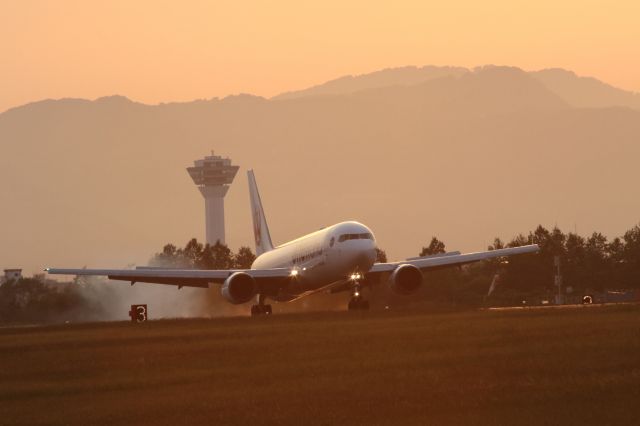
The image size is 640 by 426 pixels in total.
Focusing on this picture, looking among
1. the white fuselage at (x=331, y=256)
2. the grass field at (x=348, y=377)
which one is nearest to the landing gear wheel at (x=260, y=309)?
the white fuselage at (x=331, y=256)

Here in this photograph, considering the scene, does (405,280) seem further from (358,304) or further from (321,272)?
(321,272)

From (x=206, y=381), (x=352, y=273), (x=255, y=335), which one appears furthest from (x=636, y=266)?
(x=206, y=381)

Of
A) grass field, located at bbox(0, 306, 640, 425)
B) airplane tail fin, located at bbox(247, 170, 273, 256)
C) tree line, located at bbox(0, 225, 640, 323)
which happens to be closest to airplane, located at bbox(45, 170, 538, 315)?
airplane tail fin, located at bbox(247, 170, 273, 256)

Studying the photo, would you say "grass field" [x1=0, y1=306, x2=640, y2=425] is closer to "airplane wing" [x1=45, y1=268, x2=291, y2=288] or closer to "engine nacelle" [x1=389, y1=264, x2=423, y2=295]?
"engine nacelle" [x1=389, y1=264, x2=423, y2=295]

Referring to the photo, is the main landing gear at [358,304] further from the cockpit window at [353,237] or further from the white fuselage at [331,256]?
the cockpit window at [353,237]

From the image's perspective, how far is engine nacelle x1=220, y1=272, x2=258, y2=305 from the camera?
72812 mm

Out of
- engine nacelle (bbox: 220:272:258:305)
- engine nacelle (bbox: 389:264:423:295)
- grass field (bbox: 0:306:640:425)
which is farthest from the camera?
engine nacelle (bbox: 220:272:258:305)

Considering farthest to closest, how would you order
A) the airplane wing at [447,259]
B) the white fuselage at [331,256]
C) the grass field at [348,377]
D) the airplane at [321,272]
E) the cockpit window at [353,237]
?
the airplane wing at [447,259] < the airplane at [321,272] < the cockpit window at [353,237] < the white fuselage at [331,256] < the grass field at [348,377]

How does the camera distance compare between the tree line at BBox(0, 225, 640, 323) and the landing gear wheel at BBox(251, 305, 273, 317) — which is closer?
the landing gear wheel at BBox(251, 305, 273, 317)

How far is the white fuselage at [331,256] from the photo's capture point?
2709 inches

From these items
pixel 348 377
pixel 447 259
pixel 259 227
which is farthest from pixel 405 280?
pixel 348 377

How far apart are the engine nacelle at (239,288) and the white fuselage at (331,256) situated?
279 centimetres

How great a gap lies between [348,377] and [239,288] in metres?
45.5

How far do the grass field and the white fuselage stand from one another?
23.7 meters
